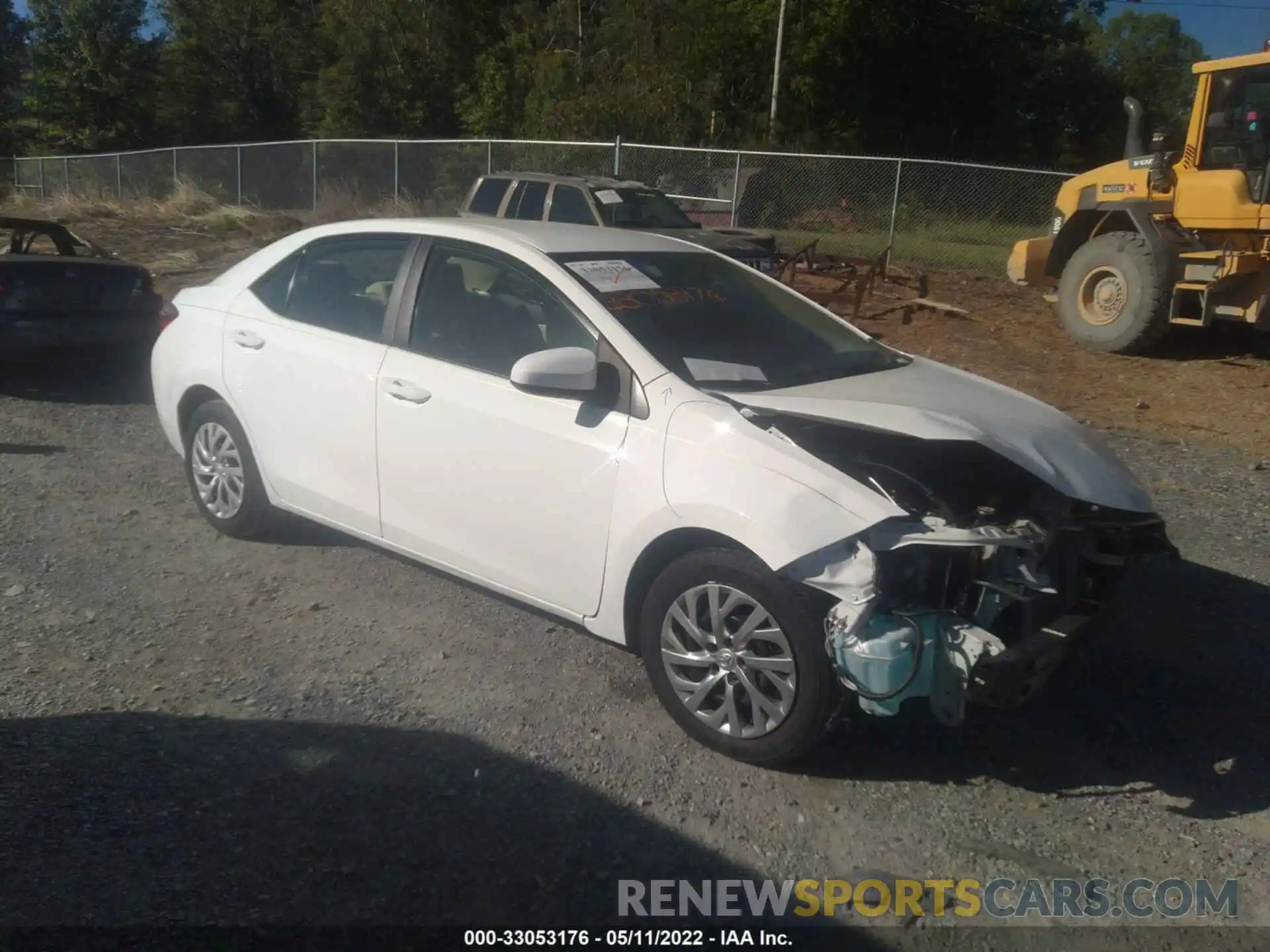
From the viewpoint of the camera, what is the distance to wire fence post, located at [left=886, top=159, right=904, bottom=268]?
17641mm

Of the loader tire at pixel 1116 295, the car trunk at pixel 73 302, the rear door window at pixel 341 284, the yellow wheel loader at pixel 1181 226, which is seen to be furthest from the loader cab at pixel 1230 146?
the car trunk at pixel 73 302

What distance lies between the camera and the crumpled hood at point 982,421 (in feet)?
13.1

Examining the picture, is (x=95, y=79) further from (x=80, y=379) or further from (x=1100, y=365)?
(x=1100, y=365)

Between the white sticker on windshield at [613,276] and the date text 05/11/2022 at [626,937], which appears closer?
the date text 05/11/2022 at [626,937]

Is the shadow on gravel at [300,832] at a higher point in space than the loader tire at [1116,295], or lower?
lower

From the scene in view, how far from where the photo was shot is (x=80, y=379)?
33.8ft

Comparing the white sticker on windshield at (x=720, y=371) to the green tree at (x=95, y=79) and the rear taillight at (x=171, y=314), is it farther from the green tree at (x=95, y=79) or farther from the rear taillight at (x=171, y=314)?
the green tree at (x=95, y=79)

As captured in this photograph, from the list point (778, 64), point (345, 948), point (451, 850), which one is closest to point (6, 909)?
point (345, 948)

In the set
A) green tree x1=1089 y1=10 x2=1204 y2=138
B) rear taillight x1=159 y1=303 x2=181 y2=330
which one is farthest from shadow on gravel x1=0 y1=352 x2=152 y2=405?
green tree x1=1089 y1=10 x2=1204 y2=138

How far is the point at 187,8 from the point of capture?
45469 mm

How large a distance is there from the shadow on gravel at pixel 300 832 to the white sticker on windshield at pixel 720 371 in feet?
4.99

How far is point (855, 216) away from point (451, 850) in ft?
54.8

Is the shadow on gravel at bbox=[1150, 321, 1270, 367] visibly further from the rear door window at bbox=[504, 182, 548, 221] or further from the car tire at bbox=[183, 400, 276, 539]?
the car tire at bbox=[183, 400, 276, 539]

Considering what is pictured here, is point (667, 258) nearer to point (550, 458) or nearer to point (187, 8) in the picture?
point (550, 458)
